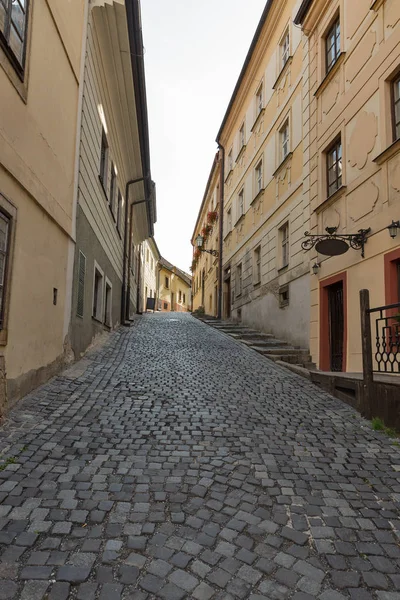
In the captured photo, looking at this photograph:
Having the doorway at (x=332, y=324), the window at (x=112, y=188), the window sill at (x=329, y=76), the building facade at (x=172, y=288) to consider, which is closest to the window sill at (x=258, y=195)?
the window sill at (x=329, y=76)

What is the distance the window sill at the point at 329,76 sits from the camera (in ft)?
29.5

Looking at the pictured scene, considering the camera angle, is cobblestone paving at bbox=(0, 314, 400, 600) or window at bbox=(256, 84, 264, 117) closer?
cobblestone paving at bbox=(0, 314, 400, 600)

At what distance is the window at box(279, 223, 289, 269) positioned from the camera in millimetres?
12466

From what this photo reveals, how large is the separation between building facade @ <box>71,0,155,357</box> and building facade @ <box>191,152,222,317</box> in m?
10.0

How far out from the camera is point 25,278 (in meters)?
5.12

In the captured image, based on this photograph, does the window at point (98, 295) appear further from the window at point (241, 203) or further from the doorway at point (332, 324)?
the window at point (241, 203)

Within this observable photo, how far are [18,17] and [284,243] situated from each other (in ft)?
30.8

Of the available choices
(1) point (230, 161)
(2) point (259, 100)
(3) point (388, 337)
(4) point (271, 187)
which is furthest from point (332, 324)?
(1) point (230, 161)

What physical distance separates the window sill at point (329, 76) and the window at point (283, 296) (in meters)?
5.09

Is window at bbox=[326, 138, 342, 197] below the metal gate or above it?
above

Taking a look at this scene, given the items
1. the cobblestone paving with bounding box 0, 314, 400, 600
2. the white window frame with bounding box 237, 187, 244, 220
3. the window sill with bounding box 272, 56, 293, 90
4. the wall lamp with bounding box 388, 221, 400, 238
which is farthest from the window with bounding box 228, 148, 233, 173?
the cobblestone paving with bounding box 0, 314, 400, 600

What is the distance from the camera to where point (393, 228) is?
6.66 m

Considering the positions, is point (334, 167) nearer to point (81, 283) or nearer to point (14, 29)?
point (81, 283)

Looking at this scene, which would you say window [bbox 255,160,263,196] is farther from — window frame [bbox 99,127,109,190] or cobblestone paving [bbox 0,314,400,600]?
cobblestone paving [bbox 0,314,400,600]
